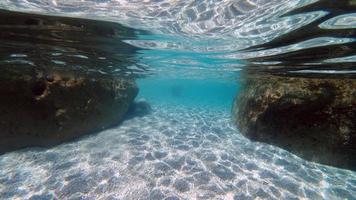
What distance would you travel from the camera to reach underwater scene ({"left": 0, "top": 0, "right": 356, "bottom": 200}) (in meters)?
6.07

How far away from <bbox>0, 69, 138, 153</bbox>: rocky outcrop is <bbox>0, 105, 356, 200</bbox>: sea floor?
62 cm

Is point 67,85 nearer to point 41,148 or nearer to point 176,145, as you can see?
point 41,148

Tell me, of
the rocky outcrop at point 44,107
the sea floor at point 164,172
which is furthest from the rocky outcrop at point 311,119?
the rocky outcrop at point 44,107

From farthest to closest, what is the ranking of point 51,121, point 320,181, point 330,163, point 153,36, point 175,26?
point 51,121, point 330,163, point 153,36, point 320,181, point 175,26

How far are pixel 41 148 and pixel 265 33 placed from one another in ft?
35.8

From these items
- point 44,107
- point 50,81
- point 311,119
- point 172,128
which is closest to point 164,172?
point 172,128

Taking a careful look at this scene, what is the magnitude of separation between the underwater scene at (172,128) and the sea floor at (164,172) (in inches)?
1.9

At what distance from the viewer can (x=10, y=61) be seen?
11328 millimetres

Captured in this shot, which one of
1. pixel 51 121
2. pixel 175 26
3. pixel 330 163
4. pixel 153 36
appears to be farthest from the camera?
pixel 51 121

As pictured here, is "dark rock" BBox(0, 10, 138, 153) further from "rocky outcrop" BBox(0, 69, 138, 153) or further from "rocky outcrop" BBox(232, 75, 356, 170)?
"rocky outcrop" BBox(232, 75, 356, 170)

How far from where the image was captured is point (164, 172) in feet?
25.3

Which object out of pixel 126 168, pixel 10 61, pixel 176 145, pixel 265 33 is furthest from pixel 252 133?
pixel 10 61

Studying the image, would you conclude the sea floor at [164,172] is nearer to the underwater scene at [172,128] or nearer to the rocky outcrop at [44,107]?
the underwater scene at [172,128]

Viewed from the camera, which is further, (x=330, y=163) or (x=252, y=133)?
(x=252, y=133)
